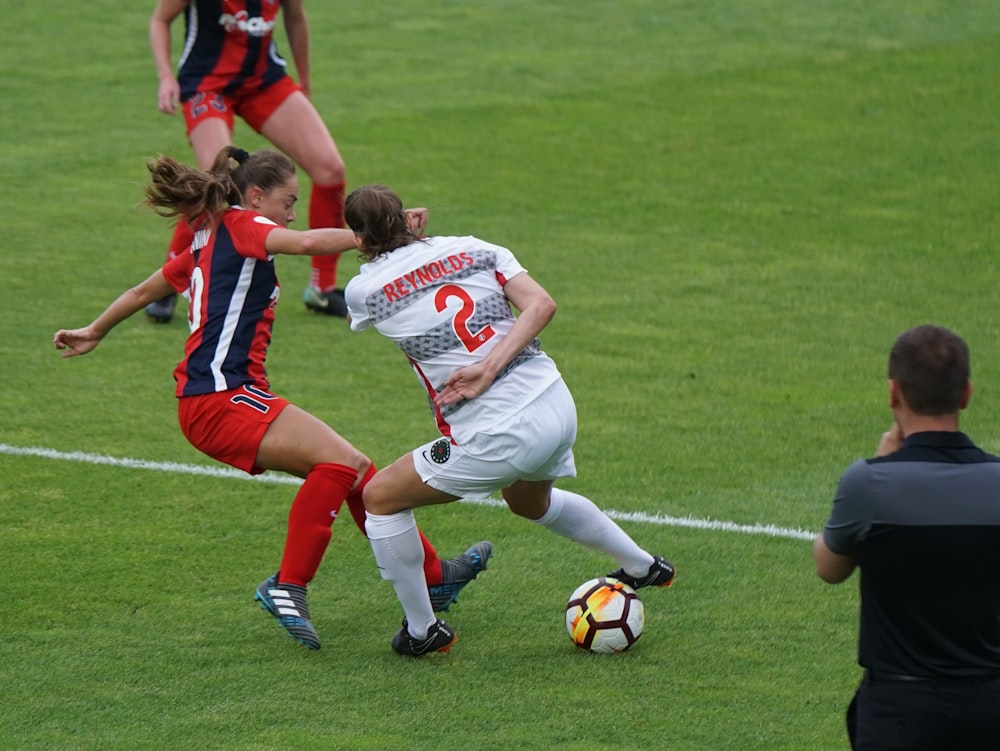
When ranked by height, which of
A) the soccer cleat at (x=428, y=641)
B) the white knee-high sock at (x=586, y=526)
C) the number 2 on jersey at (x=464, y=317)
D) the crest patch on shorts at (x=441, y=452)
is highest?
the number 2 on jersey at (x=464, y=317)

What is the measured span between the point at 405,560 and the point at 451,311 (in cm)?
86

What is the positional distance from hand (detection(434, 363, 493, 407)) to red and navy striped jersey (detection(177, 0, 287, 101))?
4.90 m

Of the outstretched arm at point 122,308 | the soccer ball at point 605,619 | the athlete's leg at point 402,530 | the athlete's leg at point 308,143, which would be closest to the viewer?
the athlete's leg at point 402,530

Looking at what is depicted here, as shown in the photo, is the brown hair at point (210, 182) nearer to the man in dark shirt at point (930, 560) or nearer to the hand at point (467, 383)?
the hand at point (467, 383)

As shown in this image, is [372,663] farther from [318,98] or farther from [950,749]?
[318,98]

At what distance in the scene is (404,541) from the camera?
512 centimetres

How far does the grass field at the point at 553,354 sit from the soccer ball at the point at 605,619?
7 centimetres

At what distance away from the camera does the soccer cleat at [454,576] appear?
5539 mm

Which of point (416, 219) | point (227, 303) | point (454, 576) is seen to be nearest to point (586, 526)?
point (454, 576)

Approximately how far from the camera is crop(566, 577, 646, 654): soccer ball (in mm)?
5195

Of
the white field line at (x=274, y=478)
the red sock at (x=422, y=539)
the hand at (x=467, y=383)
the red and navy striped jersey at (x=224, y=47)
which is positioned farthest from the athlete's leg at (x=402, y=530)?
the red and navy striped jersey at (x=224, y=47)

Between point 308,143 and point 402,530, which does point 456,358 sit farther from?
point 308,143

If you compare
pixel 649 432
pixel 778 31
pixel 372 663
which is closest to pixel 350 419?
pixel 649 432

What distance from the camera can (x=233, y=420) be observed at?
5.45 metres
